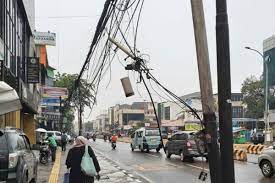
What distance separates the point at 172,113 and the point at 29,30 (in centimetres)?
10353

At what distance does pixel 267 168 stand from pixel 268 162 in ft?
0.72

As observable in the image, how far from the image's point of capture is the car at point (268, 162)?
18.3 metres

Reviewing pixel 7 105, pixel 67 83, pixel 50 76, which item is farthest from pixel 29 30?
pixel 50 76

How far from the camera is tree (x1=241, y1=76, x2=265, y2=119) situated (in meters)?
97.5

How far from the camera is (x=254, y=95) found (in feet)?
322

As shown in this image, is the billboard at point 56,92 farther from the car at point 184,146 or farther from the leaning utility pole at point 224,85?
the leaning utility pole at point 224,85

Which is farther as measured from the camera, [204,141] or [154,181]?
[154,181]

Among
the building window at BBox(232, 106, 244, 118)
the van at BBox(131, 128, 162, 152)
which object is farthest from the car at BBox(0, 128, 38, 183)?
the building window at BBox(232, 106, 244, 118)

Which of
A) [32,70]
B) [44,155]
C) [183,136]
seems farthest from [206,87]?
[32,70]

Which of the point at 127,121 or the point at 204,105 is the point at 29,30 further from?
the point at 127,121

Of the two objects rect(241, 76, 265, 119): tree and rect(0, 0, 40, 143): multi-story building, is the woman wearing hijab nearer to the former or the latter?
rect(0, 0, 40, 143): multi-story building

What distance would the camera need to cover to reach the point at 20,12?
110ft

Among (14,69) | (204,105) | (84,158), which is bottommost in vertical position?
(84,158)

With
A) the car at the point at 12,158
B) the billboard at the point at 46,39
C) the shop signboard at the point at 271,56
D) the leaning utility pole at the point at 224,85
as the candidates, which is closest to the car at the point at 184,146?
the car at the point at 12,158
